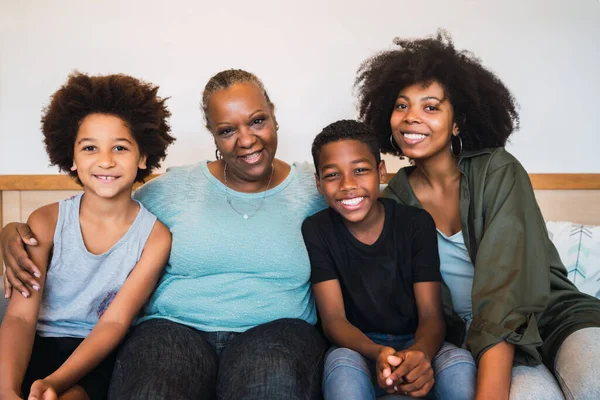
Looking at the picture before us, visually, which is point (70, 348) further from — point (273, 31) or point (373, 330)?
point (273, 31)

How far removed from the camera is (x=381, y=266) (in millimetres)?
1517

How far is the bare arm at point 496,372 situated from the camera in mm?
1207

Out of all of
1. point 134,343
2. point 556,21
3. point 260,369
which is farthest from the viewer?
point 556,21

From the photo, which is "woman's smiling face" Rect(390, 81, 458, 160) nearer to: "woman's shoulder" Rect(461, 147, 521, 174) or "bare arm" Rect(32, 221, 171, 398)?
"woman's shoulder" Rect(461, 147, 521, 174)

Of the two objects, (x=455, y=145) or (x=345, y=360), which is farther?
(x=455, y=145)

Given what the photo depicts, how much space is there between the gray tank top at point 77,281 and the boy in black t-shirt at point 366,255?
0.49m

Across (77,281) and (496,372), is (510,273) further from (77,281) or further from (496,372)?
(77,281)

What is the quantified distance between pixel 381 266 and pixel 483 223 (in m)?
0.28

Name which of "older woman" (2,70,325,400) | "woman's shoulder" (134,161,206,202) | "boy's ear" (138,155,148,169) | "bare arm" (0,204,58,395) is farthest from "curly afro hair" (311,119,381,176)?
"bare arm" (0,204,58,395)

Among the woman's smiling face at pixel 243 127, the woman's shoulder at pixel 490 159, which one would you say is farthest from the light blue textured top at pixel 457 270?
the woman's smiling face at pixel 243 127

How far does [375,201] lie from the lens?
1.58 metres

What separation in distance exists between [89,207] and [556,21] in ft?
5.91

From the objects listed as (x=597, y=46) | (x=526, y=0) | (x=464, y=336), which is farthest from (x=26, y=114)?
(x=597, y=46)

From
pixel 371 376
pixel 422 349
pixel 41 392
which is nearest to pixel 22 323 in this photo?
pixel 41 392
